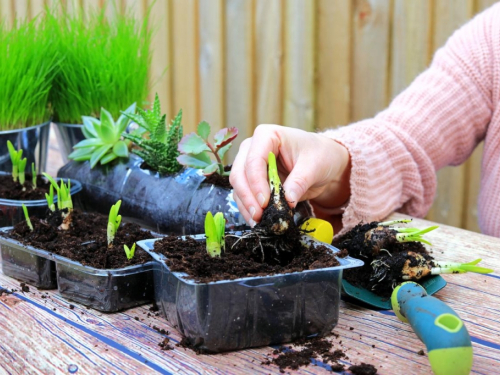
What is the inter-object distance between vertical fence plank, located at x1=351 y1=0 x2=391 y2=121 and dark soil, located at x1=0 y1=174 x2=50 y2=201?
1.33 meters

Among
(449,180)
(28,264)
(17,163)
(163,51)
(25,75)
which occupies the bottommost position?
(449,180)

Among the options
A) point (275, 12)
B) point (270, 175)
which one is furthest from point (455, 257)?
point (275, 12)

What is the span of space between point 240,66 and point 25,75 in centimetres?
132

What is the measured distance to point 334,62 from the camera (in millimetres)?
2184

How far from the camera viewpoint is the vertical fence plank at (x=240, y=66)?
7.72 ft

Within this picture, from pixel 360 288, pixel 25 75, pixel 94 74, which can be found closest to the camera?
pixel 360 288

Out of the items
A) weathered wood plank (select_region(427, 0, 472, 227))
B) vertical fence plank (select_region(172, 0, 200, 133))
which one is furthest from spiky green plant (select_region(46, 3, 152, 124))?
vertical fence plank (select_region(172, 0, 200, 133))

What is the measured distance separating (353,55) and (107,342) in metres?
1.69

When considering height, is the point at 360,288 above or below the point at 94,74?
below

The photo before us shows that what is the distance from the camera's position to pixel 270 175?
78 centimetres

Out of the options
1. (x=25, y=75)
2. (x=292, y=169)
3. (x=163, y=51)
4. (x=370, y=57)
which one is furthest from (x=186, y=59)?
(x=292, y=169)

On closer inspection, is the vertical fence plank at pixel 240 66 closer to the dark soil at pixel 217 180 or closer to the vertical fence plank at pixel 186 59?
the vertical fence plank at pixel 186 59

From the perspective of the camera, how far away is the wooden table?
1.97 ft

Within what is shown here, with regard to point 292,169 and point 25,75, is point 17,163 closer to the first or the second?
point 25,75
